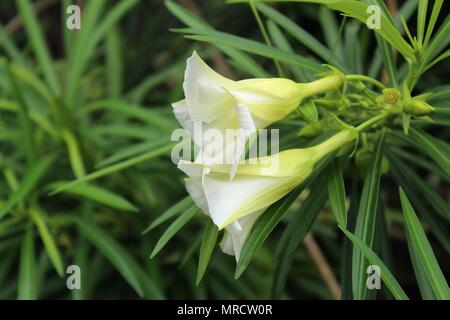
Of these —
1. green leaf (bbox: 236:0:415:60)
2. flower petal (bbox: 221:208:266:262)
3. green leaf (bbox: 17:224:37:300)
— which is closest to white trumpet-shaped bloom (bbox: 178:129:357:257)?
flower petal (bbox: 221:208:266:262)

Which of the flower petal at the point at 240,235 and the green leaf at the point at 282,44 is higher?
the green leaf at the point at 282,44

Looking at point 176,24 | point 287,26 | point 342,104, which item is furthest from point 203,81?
point 176,24

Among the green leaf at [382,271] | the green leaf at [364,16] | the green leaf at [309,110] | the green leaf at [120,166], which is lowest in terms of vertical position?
the green leaf at [382,271]

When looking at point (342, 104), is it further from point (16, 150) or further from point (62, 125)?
point (16, 150)

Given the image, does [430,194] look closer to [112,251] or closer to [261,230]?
[261,230]

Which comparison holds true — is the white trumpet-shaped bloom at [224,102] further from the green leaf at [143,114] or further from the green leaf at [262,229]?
the green leaf at [143,114]

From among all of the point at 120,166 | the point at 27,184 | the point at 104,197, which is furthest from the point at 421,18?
the point at 27,184

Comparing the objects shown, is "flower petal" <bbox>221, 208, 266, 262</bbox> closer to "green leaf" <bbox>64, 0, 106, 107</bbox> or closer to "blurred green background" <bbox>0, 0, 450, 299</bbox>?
"blurred green background" <bbox>0, 0, 450, 299</bbox>

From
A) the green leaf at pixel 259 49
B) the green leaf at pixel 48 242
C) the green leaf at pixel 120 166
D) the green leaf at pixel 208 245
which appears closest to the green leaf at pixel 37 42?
the green leaf at pixel 48 242
